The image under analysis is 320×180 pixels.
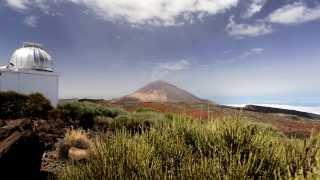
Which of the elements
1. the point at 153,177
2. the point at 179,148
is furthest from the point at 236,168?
the point at 179,148

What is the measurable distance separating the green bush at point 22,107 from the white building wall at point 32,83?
10597 mm

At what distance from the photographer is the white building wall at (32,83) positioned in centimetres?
3816

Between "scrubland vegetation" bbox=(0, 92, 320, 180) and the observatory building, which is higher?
the observatory building

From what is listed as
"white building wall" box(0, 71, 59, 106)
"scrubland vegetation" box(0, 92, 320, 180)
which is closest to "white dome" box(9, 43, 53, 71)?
"white building wall" box(0, 71, 59, 106)

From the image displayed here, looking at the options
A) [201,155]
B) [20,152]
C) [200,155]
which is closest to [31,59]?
[20,152]

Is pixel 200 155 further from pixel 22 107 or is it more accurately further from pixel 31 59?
pixel 31 59

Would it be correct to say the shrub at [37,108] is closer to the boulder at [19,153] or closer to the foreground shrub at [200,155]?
the boulder at [19,153]

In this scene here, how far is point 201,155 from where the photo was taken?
6715mm

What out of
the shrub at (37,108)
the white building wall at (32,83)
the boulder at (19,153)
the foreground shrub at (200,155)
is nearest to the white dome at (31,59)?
the white building wall at (32,83)

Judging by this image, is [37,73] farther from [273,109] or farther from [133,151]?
[133,151]

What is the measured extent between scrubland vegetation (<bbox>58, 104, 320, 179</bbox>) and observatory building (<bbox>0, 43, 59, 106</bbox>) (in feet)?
104

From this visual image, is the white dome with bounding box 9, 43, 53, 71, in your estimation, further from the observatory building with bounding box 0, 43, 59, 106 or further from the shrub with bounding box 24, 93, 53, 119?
the shrub with bounding box 24, 93, 53, 119

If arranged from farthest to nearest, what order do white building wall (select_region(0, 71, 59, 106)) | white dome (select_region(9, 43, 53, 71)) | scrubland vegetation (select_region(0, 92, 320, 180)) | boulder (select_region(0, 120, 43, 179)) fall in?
white dome (select_region(9, 43, 53, 71)), white building wall (select_region(0, 71, 59, 106)), boulder (select_region(0, 120, 43, 179)), scrubland vegetation (select_region(0, 92, 320, 180))

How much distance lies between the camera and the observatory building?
3841 centimetres
